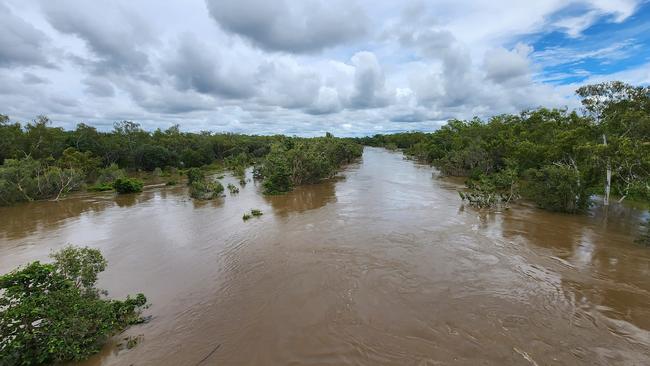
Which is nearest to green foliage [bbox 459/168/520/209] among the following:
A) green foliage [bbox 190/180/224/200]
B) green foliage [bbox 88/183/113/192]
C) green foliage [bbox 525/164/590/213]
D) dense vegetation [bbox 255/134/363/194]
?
green foliage [bbox 525/164/590/213]

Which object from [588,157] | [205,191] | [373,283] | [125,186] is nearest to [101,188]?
[125,186]

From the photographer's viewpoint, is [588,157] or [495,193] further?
[495,193]

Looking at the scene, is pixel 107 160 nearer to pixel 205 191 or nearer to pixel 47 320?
pixel 205 191

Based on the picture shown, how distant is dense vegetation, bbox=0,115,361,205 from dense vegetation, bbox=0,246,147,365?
73.4 ft

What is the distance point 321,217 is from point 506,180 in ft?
47.8

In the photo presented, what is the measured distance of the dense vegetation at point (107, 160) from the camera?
1188 inches

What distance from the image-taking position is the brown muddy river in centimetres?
820

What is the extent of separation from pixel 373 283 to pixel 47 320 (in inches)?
360

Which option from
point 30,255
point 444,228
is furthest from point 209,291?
point 444,228

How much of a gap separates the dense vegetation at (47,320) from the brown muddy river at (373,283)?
2.10ft

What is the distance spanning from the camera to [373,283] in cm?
1177

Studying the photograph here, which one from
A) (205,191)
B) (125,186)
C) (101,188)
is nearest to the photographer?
(205,191)

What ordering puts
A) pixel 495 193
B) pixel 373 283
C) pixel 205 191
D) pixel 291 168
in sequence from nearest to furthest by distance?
pixel 373 283 < pixel 495 193 < pixel 205 191 < pixel 291 168

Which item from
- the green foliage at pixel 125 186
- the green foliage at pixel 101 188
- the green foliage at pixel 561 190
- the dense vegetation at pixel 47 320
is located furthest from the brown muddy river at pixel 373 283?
the green foliage at pixel 101 188
